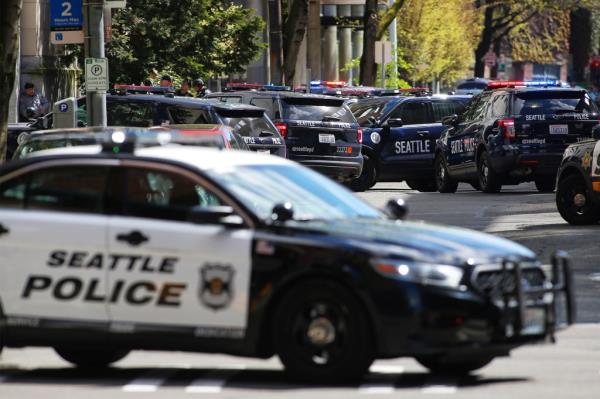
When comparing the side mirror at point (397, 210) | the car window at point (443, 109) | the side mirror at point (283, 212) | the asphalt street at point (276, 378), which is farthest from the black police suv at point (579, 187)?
the side mirror at point (283, 212)

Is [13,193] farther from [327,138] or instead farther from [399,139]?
[399,139]

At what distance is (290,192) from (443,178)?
21294 millimetres

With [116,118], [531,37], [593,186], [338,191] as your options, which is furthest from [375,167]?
[531,37]

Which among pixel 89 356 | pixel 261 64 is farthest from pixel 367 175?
pixel 261 64

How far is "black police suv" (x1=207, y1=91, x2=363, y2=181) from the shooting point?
30.9 m

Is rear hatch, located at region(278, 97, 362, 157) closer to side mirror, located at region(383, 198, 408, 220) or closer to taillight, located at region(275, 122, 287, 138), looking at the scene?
taillight, located at region(275, 122, 287, 138)

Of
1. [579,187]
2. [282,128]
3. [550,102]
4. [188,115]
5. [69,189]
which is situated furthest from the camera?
[282,128]

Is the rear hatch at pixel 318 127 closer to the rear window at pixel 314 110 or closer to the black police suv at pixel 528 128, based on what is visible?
the rear window at pixel 314 110

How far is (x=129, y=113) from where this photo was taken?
25.4m

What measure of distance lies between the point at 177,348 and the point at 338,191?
5.19 ft

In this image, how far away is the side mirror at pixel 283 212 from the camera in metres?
10.6

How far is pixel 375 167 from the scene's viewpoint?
3309 cm

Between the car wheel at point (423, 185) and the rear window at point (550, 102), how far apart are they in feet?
14.9

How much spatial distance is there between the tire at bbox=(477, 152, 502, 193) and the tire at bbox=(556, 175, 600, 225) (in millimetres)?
6740
